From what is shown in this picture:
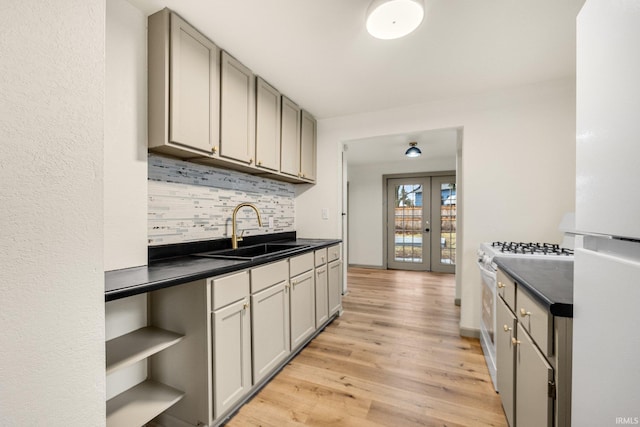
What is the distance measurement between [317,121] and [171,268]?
2.49 m

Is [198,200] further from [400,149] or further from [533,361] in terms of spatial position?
[400,149]

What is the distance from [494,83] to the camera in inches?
95.3

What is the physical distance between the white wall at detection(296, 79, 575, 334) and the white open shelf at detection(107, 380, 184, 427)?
2510 millimetres

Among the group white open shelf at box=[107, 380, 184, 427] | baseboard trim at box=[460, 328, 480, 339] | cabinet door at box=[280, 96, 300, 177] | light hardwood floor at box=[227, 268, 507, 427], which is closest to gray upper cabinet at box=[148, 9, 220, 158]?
cabinet door at box=[280, 96, 300, 177]

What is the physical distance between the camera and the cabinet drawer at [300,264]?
2.11 metres

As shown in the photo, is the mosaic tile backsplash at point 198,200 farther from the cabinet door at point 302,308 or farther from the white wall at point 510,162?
the white wall at point 510,162

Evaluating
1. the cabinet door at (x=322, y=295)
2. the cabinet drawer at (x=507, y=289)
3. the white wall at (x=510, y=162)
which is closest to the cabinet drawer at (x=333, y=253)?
the cabinet door at (x=322, y=295)

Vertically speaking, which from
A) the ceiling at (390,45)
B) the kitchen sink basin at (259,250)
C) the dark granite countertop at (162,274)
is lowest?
the kitchen sink basin at (259,250)

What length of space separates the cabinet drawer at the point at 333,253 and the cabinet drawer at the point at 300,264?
1.27 ft

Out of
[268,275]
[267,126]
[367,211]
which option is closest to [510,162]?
[267,126]

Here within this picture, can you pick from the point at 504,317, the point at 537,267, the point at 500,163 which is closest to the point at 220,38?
the point at 537,267

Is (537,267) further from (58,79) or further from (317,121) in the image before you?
(317,121)

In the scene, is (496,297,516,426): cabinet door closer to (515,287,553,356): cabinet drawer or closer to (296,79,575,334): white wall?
(515,287,553,356): cabinet drawer

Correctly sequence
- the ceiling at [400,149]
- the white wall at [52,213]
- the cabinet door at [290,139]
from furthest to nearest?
the ceiling at [400,149] → the cabinet door at [290,139] → the white wall at [52,213]
